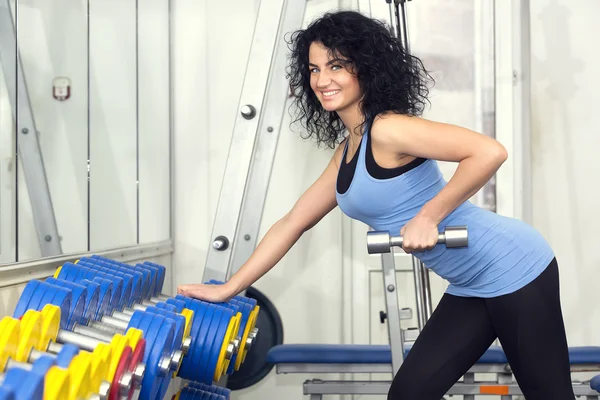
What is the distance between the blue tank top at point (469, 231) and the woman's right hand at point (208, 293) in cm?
36

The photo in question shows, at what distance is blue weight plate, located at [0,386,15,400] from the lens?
0.56m

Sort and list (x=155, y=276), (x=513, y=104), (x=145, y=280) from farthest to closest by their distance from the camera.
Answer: (x=513, y=104) → (x=155, y=276) → (x=145, y=280)

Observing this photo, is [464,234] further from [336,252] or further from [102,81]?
[336,252]

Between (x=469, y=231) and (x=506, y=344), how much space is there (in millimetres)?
224

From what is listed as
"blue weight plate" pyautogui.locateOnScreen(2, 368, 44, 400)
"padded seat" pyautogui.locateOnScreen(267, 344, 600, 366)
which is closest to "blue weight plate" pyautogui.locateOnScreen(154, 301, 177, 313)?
"blue weight plate" pyautogui.locateOnScreen(2, 368, 44, 400)

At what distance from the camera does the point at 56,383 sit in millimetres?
649

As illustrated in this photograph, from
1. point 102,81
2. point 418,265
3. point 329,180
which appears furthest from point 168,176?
point 329,180

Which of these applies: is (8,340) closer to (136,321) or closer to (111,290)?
(136,321)

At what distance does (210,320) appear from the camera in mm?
1394

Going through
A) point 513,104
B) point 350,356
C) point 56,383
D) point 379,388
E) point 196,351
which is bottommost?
point 379,388

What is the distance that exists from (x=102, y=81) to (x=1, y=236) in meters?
0.86

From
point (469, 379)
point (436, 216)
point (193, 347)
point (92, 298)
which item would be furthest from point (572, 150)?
point (92, 298)

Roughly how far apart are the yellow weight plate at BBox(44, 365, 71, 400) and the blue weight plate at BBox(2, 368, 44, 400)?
0.04m

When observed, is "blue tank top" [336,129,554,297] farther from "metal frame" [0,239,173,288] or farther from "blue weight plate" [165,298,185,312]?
"metal frame" [0,239,173,288]
